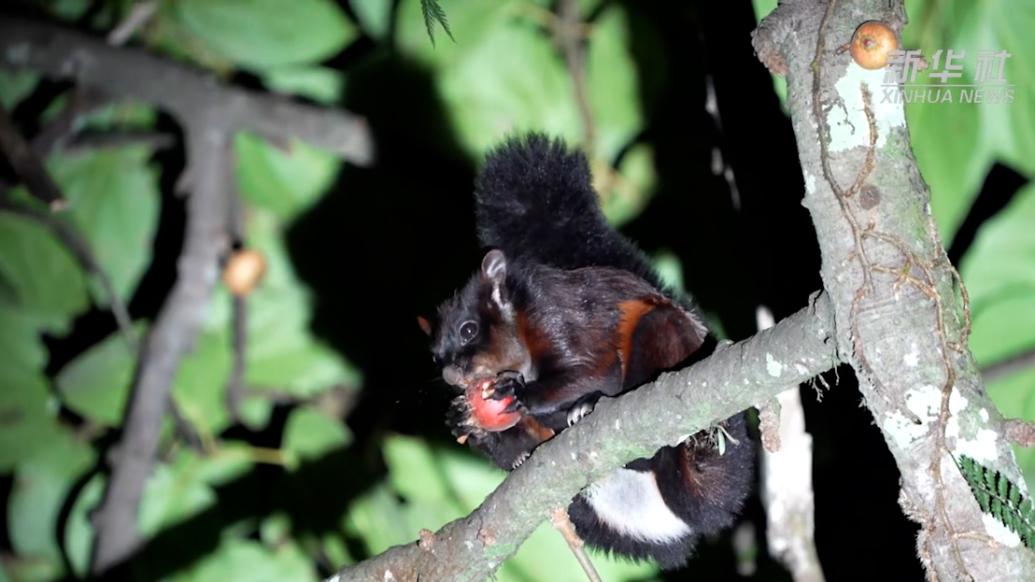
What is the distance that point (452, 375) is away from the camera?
1.54m

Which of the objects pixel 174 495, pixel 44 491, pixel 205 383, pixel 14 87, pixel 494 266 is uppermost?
pixel 494 266

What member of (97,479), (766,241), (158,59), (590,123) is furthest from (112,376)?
(766,241)

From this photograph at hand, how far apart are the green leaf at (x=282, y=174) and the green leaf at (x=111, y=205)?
41 cm

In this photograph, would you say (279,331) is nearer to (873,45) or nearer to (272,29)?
(272,29)

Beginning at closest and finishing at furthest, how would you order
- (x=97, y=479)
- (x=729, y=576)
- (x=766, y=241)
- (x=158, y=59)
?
(x=766, y=241) → (x=729, y=576) → (x=158, y=59) → (x=97, y=479)

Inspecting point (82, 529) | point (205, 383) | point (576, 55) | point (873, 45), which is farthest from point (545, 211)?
point (82, 529)

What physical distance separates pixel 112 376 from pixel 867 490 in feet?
6.88

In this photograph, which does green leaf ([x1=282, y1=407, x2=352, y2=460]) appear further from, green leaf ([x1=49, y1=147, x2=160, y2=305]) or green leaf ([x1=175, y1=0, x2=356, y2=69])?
green leaf ([x1=175, y1=0, x2=356, y2=69])

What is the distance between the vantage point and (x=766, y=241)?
187 centimetres

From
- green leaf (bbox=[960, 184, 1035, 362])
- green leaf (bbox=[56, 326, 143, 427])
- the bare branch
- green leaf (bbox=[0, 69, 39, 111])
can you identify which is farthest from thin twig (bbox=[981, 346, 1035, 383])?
green leaf (bbox=[0, 69, 39, 111])

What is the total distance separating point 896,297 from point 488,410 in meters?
0.64

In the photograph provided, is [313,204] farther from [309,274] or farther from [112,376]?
[112,376]

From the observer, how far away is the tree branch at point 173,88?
2547mm

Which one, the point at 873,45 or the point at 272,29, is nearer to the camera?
the point at 873,45
